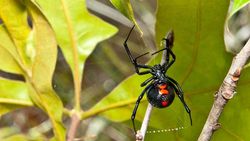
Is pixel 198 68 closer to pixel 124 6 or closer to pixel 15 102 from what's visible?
pixel 124 6

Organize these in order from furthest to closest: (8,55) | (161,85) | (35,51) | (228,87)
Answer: (161,85) < (8,55) < (35,51) < (228,87)

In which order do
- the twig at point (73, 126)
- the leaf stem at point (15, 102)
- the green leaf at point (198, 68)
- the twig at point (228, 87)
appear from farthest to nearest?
the leaf stem at point (15, 102), the twig at point (73, 126), the green leaf at point (198, 68), the twig at point (228, 87)

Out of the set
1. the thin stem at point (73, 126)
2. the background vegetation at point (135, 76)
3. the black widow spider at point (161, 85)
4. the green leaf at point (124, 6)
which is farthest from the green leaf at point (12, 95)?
the green leaf at point (124, 6)

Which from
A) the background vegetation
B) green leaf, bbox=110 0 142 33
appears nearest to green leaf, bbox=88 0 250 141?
the background vegetation

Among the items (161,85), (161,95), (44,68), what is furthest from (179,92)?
(44,68)

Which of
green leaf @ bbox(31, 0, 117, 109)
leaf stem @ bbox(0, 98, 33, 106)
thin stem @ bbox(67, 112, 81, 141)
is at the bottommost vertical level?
leaf stem @ bbox(0, 98, 33, 106)

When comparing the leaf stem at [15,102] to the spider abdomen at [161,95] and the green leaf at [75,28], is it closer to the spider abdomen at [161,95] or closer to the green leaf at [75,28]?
the green leaf at [75,28]

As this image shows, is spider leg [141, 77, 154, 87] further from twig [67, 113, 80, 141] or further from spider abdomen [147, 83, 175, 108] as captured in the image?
twig [67, 113, 80, 141]
